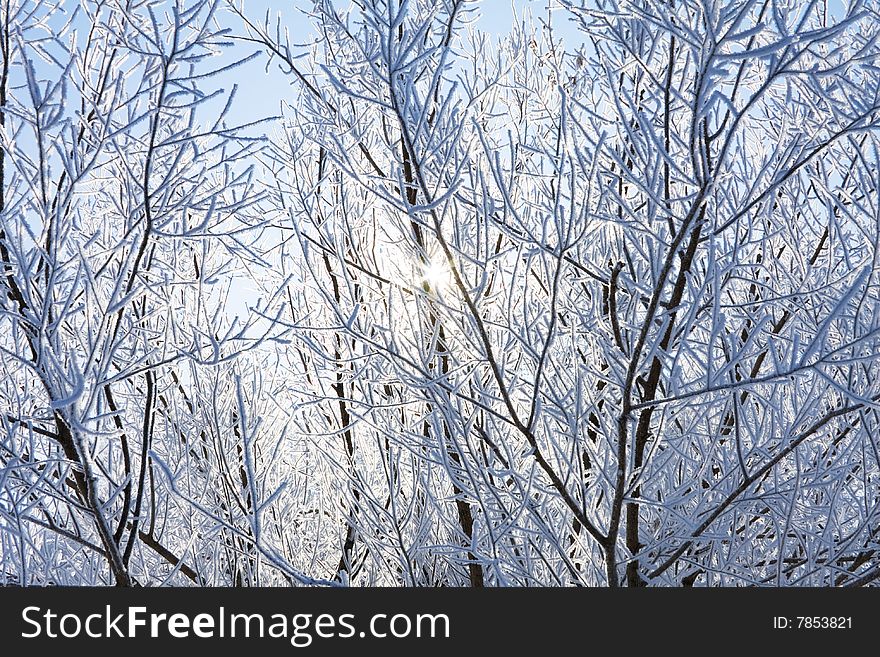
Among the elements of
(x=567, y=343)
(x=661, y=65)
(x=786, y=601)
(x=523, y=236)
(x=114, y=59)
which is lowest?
(x=786, y=601)

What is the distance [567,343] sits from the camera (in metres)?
3.60

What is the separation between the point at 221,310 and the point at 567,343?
1.99 m

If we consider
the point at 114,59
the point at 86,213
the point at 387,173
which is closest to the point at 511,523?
the point at 387,173

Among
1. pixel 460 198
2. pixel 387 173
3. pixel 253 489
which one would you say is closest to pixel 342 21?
pixel 387 173

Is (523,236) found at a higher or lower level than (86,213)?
lower

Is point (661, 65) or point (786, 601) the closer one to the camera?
point (786, 601)

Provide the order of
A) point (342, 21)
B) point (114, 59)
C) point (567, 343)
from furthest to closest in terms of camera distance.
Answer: point (567, 343) < point (342, 21) < point (114, 59)

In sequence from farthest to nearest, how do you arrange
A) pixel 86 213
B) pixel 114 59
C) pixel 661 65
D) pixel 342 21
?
pixel 86 213 → pixel 661 65 → pixel 342 21 → pixel 114 59

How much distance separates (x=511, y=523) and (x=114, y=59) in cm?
218

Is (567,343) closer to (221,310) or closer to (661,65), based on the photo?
(661,65)

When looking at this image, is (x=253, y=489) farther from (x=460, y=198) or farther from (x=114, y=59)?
(x=114, y=59)

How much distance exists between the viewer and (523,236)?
2.14 metres

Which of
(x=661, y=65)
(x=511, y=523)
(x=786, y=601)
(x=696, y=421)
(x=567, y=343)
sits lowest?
(x=786, y=601)

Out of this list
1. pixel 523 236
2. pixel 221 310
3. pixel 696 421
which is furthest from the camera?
pixel 221 310
